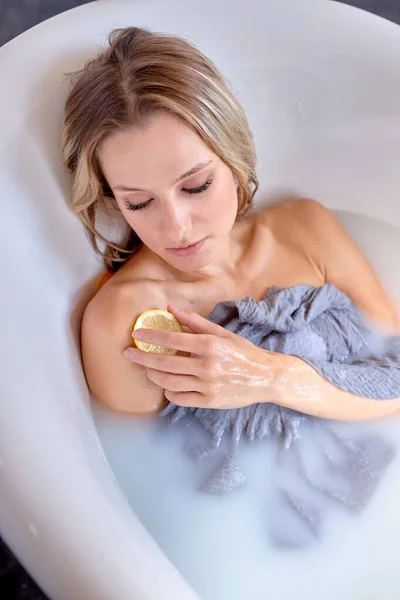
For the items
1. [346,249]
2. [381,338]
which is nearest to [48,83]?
[346,249]

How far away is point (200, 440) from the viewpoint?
1384 mm

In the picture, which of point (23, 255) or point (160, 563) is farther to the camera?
point (23, 255)

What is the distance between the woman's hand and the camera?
121 cm

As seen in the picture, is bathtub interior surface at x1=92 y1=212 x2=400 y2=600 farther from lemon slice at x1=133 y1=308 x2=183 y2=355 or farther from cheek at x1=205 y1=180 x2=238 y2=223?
cheek at x1=205 y1=180 x2=238 y2=223

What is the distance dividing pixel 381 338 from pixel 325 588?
0.52 meters

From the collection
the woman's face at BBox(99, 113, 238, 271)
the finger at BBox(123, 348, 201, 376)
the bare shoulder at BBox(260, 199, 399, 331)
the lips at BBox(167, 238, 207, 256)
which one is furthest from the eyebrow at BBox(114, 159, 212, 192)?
the bare shoulder at BBox(260, 199, 399, 331)

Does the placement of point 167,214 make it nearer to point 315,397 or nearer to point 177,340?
point 177,340

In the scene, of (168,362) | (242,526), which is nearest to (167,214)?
(168,362)

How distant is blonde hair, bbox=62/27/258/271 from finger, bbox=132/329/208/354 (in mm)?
288

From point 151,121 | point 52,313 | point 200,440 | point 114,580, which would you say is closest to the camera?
point 114,580

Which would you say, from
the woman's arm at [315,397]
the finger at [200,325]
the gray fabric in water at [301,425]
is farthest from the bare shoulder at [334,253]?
the finger at [200,325]

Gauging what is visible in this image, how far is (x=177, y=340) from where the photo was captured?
1204 mm

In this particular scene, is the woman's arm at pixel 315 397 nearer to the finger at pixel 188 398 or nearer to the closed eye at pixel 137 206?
the finger at pixel 188 398

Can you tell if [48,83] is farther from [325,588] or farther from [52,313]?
[325,588]
